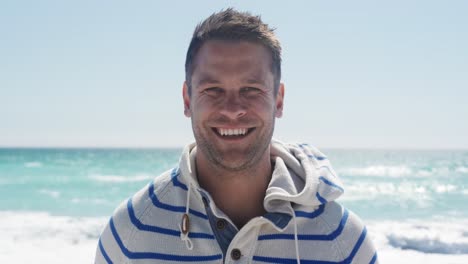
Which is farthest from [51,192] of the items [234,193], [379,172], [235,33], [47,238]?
[379,172]

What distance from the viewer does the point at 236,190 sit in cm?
227

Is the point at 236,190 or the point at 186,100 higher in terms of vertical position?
the point at 186,100

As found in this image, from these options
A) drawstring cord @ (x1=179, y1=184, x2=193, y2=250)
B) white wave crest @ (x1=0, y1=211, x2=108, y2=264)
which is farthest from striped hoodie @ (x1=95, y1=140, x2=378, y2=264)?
white wave crest @ (x1=0, y1=211, x2=108, y2=264)

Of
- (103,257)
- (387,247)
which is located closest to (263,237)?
(103,257)

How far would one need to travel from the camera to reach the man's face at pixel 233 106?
2.15 metres

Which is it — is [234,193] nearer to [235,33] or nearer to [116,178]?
[235,33]

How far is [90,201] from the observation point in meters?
15.8

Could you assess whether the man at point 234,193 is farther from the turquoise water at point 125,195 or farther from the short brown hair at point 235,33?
the turquoise water at point 125,195

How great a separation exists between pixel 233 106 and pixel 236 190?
14.7 inches

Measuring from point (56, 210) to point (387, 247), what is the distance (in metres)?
8.72

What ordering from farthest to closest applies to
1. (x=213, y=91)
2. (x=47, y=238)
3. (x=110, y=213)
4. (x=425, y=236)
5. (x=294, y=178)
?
(x=110, y=213), (x=425, y=236), (x=47, y=238), (x=294, y=178), (x=213, y=91)

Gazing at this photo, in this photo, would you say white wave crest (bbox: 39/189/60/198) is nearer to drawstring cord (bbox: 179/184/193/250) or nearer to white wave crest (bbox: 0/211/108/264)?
white wave crest (bbox: 0/211/108/264)

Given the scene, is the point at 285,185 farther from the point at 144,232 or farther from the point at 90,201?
the point at 90,201

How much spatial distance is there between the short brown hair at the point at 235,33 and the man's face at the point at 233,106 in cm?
4
